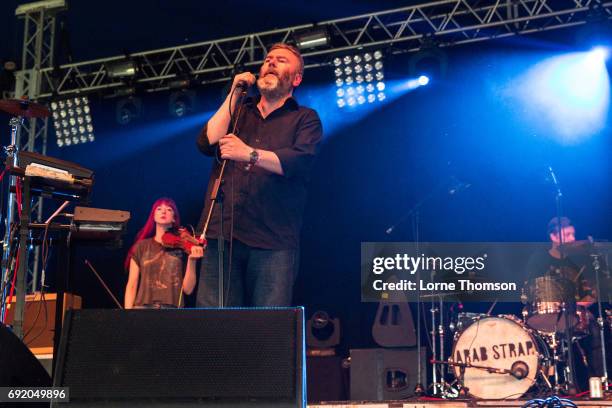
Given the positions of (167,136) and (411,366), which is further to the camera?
(167,136)

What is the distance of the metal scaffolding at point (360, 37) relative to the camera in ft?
21.7

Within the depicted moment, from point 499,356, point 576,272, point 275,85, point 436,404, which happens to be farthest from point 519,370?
point 275,85

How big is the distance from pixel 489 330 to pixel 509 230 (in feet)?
4.35

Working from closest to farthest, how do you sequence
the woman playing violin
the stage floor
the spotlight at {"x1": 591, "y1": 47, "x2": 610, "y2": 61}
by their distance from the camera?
the stage floor
the woman playing violin
the spotlight at {"x1": 591, "y1": 47, "x2": 610, "y2": 61}

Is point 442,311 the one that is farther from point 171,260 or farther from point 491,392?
point 171,260


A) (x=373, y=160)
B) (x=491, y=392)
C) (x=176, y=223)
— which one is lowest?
(x=491, y=392)

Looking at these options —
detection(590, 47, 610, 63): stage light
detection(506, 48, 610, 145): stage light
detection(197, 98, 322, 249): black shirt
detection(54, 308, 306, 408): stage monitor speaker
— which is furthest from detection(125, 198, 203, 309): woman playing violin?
detection(590, 47, 610, 63): stage light

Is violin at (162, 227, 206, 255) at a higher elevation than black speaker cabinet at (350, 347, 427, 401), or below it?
higher

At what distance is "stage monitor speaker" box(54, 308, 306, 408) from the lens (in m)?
2.04

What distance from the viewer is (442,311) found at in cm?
648

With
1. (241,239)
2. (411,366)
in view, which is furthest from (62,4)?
(241,239)

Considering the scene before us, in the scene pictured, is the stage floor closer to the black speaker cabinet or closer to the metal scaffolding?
the black speaker cabinet

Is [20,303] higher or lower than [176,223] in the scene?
lower

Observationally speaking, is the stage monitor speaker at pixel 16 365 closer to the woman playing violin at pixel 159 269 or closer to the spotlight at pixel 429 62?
the woman playing violin at pixel 159 269
